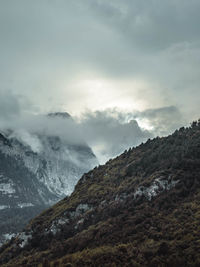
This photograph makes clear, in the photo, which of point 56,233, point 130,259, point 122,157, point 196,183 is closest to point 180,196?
point 196,183

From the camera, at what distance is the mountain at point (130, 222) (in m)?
57.1

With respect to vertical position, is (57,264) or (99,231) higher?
(99,231)

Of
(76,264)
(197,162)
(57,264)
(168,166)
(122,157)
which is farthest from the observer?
(122,157)

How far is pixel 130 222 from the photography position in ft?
252

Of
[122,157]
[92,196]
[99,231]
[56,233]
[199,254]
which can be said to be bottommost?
[199,254]

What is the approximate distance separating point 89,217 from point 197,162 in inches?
1686

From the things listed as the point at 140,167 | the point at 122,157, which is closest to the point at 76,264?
the point at 140,167

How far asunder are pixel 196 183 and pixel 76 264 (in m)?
44.9

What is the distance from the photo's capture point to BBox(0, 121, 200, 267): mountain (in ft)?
187

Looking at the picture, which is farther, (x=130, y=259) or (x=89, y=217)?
(x=89, y=217)

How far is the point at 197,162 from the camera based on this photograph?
98438 millimetres

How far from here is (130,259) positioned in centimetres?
5622

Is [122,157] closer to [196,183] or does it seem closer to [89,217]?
[89,217]

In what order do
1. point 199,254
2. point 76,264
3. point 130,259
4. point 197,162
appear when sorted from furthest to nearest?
point 197,162 → point 76,264 → point 130,259 → point 199,254
